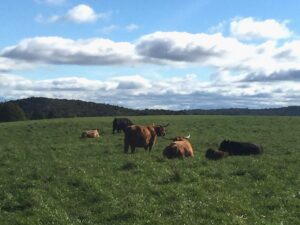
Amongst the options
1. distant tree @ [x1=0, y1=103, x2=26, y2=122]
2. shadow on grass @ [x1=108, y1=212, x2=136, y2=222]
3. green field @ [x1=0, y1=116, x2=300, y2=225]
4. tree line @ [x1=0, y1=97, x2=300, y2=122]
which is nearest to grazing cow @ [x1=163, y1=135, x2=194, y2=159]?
green field @ [x1=0, y1=116, x2=300, y2=225]

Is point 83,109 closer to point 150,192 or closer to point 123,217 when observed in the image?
point 150,192

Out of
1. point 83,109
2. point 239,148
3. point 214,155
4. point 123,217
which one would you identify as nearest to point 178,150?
point 214,155

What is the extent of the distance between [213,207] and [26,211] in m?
4.88

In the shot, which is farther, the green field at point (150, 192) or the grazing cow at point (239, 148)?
the grazing cow at point (239, 148)

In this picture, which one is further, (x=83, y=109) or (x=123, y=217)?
(x=83, y=109)

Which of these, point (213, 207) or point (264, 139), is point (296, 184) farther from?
point (264, 139)

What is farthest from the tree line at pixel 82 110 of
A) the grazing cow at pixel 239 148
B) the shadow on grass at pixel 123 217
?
the shadow on grass at pixel 123 217

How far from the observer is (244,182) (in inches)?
666

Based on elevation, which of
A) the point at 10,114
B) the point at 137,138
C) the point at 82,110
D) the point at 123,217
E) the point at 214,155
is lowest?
the point at 123,217

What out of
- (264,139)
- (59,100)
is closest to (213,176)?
(264,139)

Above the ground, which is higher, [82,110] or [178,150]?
[82,110]

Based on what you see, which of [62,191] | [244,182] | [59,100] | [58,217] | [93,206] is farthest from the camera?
[59,100]

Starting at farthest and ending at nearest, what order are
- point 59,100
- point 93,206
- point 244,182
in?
point 59,100, point 244,182, point 93,206

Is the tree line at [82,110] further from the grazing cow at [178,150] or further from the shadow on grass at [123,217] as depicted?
the shadow on grass at [123,217]
